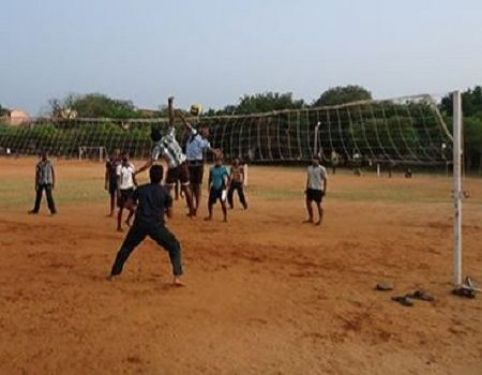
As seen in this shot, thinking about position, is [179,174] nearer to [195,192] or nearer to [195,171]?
[195,171]

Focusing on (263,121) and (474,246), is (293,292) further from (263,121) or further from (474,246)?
(263,121)

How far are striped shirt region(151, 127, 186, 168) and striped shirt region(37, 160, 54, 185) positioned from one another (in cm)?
405

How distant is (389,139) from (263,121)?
4817mm

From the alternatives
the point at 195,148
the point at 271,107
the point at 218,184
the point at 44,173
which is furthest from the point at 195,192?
the point at 271,107

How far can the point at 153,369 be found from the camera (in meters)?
6.41

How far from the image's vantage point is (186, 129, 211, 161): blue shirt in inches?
645

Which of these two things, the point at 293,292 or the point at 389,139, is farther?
the point at 389,139

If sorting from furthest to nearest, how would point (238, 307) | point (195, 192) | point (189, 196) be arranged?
point (195, 192)
point (189, 196)
point (238, 307)

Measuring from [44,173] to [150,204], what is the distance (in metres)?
9.83

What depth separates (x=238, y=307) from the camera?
8500 mm

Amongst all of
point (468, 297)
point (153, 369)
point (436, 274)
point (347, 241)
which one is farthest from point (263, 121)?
point (153, 369)

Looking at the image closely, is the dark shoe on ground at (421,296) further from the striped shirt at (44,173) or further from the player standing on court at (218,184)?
the striped shirt at (44,173)

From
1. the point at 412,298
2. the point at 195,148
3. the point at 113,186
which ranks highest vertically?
the point at 195,148

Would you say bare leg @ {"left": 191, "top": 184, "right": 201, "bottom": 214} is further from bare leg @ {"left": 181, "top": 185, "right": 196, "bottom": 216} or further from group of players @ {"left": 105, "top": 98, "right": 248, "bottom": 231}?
bare leg @ {"left": 181, "top": 185, "right": 196, "bottom": 216}
